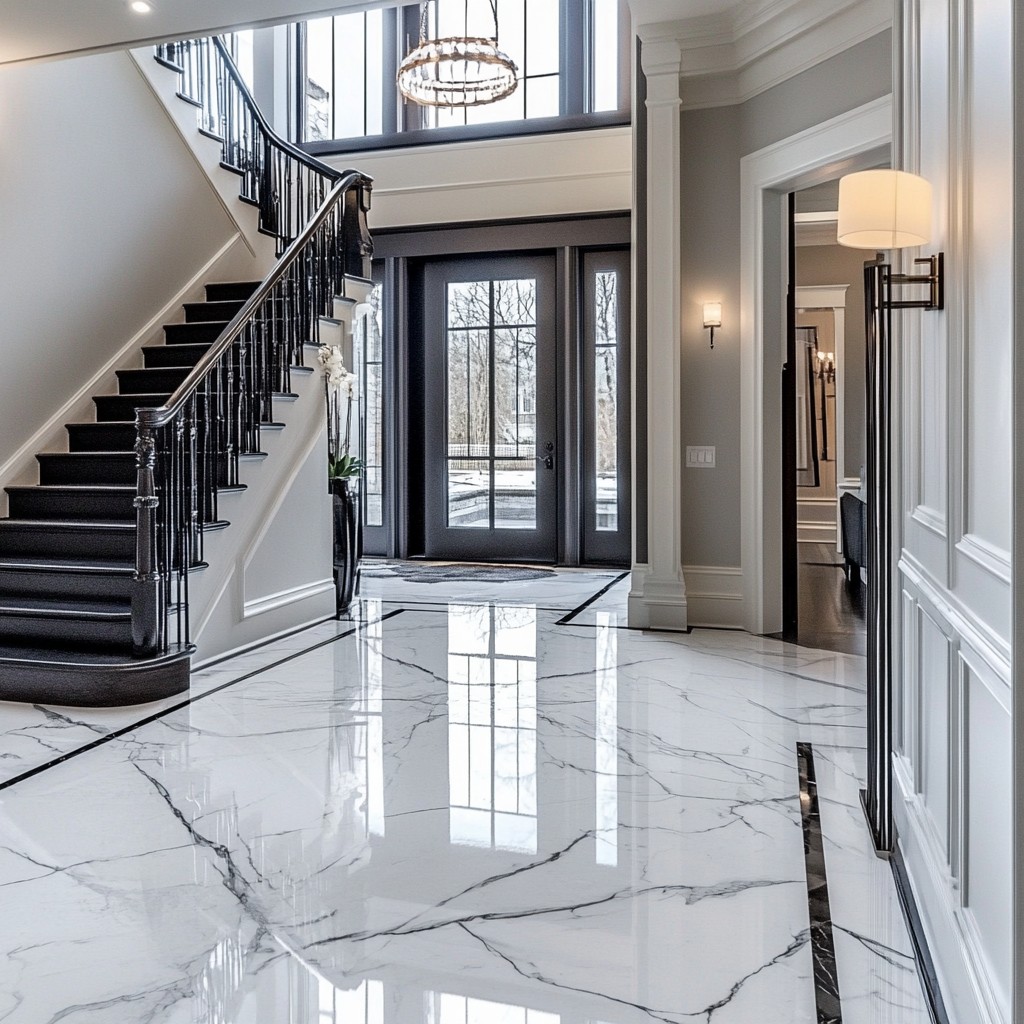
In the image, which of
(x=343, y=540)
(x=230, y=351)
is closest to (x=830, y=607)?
(x=343, y=540)

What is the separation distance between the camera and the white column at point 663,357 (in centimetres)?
521

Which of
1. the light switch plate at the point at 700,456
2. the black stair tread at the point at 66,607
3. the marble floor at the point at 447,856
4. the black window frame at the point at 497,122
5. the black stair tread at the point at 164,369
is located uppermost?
the black window frame at the point at 497,122

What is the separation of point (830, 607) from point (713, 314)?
87.2 inches

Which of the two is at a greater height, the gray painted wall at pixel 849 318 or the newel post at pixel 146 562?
the gray painted wall at pixel 849 318

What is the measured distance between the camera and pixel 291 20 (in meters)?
3.98

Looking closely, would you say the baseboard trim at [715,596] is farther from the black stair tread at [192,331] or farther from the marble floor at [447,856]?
the black stair tread at [192,331]

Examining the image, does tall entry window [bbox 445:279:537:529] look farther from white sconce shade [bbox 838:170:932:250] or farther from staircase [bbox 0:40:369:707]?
white sconce shade [bbox 838:170:932:250]

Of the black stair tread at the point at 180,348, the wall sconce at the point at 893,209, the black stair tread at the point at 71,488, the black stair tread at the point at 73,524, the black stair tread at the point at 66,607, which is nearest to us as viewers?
the wall sconce at the point at 893,209

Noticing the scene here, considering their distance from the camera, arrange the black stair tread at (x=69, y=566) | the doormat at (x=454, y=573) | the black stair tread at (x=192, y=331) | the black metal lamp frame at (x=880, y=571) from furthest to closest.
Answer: the doormat at (x=454, y=573)
the black stair tread at (x=192, y=331)
the black stair tread at (x=69, y=566)
the black metal lamp frame at (x=880, y=571)

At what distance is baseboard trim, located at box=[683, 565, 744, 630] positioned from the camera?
5.41 meters

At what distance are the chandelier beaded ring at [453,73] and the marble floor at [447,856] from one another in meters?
4.48

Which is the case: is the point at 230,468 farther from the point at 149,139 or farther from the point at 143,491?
the point at 149,139

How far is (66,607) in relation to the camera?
418cm

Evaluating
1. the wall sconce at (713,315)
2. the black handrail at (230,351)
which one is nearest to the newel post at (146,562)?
the black handrail at (230,351)
